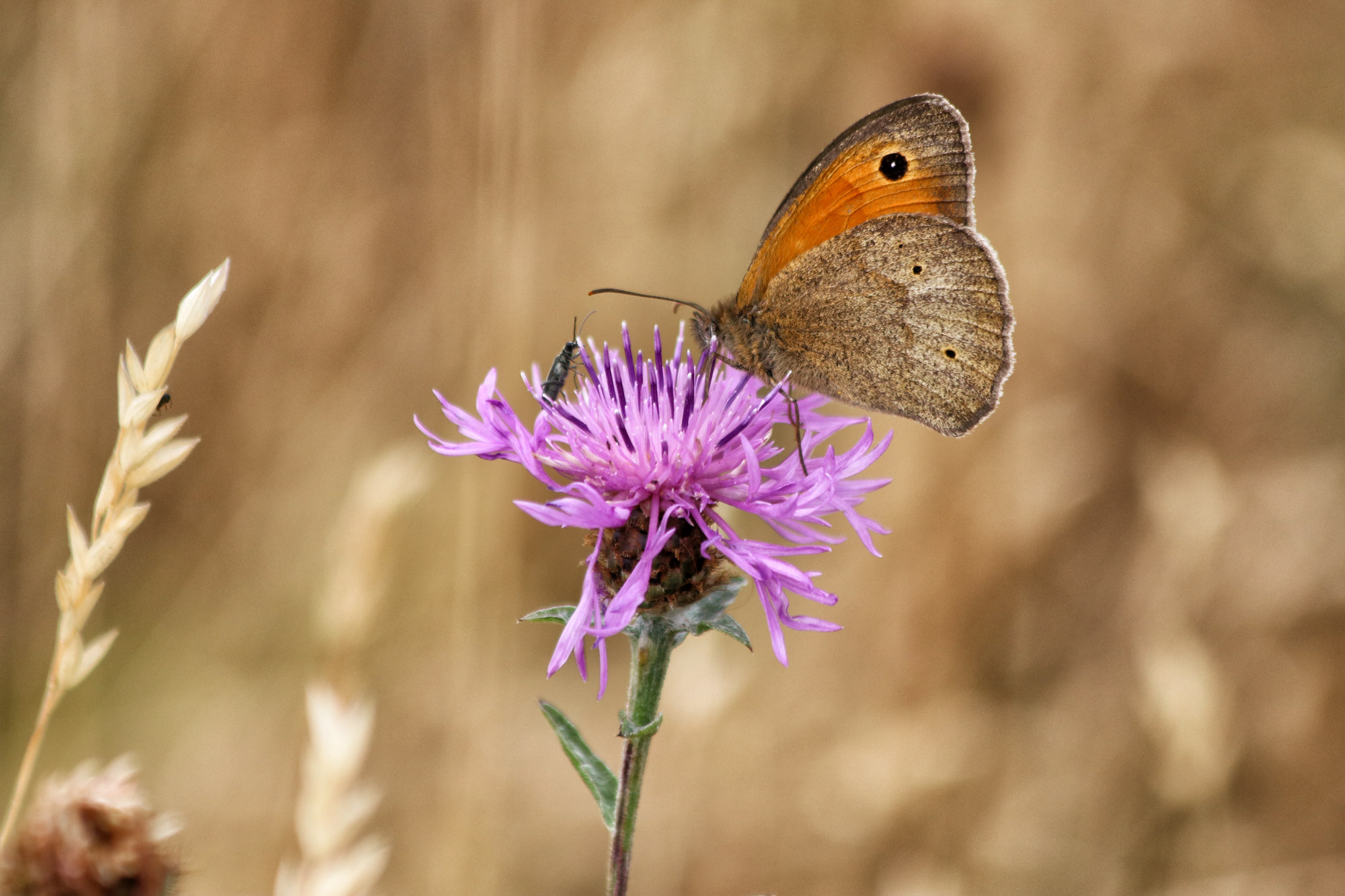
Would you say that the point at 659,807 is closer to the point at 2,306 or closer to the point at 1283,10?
the point at 2,306

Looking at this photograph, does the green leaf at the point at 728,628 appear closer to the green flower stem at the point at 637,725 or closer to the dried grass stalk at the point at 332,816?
the green flower stem at the point at 637,725

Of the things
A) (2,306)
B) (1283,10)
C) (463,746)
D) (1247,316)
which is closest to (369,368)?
(2,306)

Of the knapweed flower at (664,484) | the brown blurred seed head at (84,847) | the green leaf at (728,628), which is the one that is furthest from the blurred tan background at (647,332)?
the brown blurred seed head at (84,847)

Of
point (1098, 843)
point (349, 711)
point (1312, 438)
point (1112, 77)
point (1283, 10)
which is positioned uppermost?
point (1283, 10)

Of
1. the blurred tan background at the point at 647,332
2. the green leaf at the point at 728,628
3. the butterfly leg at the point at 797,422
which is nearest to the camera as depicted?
the green leaf at the point at 728,628

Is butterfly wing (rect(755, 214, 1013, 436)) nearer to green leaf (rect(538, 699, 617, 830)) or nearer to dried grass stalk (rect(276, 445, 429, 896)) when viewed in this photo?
dried grass stalk (rect(276, 445, 429, 896))

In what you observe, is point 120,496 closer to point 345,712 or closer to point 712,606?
point 345,712

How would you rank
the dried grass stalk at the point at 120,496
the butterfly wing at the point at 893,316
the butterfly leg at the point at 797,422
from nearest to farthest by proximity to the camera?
the dried grass stalk at the point at 120,496
the butterfly leg at the point at 797,422
the butterfly wing at the point at 893,316
